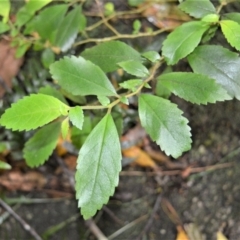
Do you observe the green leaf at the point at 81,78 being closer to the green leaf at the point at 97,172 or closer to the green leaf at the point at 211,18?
the green leaf at the point at 97,172

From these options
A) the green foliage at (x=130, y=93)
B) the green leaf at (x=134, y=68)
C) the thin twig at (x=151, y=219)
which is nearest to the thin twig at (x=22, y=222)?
the thin twig at (x=151, y=219)

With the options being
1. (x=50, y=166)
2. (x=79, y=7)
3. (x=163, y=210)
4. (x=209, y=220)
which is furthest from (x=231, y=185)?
(x=79, y=7)

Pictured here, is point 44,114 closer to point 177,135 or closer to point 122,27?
point 177,135

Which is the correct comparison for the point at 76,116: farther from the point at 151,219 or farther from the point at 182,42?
the point at 151,219

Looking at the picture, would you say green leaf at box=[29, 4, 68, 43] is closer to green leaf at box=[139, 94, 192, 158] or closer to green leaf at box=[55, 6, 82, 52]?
green leaf at box=[55, 6, 82, 52]

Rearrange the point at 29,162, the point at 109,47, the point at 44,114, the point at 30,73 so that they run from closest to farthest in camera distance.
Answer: the point at 44,114, the point at 109,47, the point at 29,162, the point at 30,73

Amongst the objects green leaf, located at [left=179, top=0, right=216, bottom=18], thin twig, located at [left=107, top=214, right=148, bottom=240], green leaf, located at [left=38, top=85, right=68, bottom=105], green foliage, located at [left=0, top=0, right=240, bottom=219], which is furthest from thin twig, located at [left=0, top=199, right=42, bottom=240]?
green leaf, located at [left=179, top=0, right=216, bottom=18]
